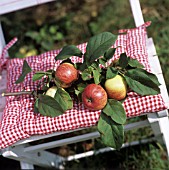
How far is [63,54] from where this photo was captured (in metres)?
1.47

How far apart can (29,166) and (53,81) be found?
578mm

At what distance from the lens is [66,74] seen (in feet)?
4.65

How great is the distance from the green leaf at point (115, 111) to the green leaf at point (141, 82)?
2.7 inches

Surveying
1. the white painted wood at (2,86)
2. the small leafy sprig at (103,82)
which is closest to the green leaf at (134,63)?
the small leafy sprig at (103,82)

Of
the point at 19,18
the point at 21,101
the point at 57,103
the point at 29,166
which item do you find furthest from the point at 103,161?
the point at 19,18

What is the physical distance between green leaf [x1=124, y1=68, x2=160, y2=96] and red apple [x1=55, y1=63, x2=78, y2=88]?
163 millimetres

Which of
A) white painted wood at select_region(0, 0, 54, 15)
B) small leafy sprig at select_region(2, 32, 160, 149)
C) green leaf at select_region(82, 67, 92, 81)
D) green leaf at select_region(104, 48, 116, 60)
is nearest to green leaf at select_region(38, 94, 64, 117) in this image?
small leafy sprig at select_region(2, 32, 160, 149)

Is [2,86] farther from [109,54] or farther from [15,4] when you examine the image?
[109,54]

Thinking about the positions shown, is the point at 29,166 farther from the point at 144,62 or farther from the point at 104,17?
the point at 104,17

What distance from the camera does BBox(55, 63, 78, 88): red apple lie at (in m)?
1.42

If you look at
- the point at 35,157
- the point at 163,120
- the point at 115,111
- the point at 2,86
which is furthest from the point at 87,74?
the point at 35,157

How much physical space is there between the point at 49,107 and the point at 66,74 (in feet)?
0.38

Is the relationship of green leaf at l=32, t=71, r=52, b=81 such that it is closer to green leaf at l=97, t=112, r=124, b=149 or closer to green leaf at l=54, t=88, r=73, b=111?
green leaf at l=54, t=88, r=73, b=111

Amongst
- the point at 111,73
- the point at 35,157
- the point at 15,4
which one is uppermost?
the point at 15,4
